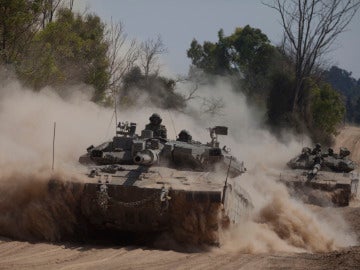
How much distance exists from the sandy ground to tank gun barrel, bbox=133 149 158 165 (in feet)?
5.20

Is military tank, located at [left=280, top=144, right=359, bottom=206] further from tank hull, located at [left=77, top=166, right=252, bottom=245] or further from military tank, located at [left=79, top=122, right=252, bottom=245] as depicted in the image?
tank hull, located at [left=77, top=166, right=252, bottom=245]

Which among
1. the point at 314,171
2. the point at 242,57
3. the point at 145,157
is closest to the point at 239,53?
the point at 242,57

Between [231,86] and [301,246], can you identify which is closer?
[301,246]

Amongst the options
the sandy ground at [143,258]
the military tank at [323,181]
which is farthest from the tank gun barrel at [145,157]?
the military tank at [323,181]

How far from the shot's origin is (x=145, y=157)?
1283 centimetres

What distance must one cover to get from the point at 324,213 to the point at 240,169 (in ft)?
17.9

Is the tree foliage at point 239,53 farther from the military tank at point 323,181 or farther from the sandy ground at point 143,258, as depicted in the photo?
the sandy ground at point 143,258

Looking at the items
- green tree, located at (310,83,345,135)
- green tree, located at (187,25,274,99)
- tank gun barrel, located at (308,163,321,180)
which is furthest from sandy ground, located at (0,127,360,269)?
green tree, located at (187,25,274,99)

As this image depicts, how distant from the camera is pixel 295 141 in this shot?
142 ft

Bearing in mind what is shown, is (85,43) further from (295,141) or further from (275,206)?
(275,206)

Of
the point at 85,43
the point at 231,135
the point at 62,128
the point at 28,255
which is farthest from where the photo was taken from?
the point at 231,135

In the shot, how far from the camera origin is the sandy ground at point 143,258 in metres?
10.0

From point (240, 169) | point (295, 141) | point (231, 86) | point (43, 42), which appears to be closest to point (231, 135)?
point (295, 141)

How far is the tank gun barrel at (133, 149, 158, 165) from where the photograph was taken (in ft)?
41.4
